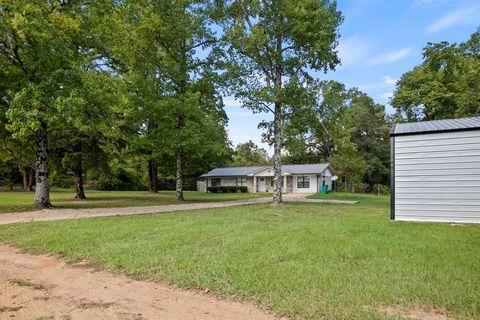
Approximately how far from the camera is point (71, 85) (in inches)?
493

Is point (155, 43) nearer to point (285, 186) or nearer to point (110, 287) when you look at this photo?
point (110, 287)

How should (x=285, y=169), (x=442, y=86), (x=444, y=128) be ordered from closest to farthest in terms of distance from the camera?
(x=444, y=128)
(x=442, y=86)
(x=285, y=169)

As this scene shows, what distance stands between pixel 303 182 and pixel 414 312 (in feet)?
110

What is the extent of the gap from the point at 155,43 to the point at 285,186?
2334cm

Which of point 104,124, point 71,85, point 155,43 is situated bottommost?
point 104,124

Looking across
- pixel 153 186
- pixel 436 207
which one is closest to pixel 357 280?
pixel 436 207

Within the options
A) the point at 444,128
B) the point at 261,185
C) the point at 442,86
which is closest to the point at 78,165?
the point at 444,128

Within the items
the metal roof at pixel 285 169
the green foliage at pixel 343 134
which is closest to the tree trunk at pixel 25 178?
the metal roof at pixel 285 169

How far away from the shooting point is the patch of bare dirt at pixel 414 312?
313 centimetres

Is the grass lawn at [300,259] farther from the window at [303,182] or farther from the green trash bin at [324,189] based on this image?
the window at [303,182]

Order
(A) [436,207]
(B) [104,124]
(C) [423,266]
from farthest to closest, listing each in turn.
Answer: (B) [104,124] → (A) [436,207] → (C) [423,266]

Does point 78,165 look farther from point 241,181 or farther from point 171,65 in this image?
point 241,181

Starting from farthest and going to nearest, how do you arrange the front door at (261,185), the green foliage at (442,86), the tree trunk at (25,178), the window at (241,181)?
the window at (241,181), the front door at (261,185), the tree trunk at (25,178), the green foliage at (442,86)

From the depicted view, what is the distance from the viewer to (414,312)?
3.23 metres
